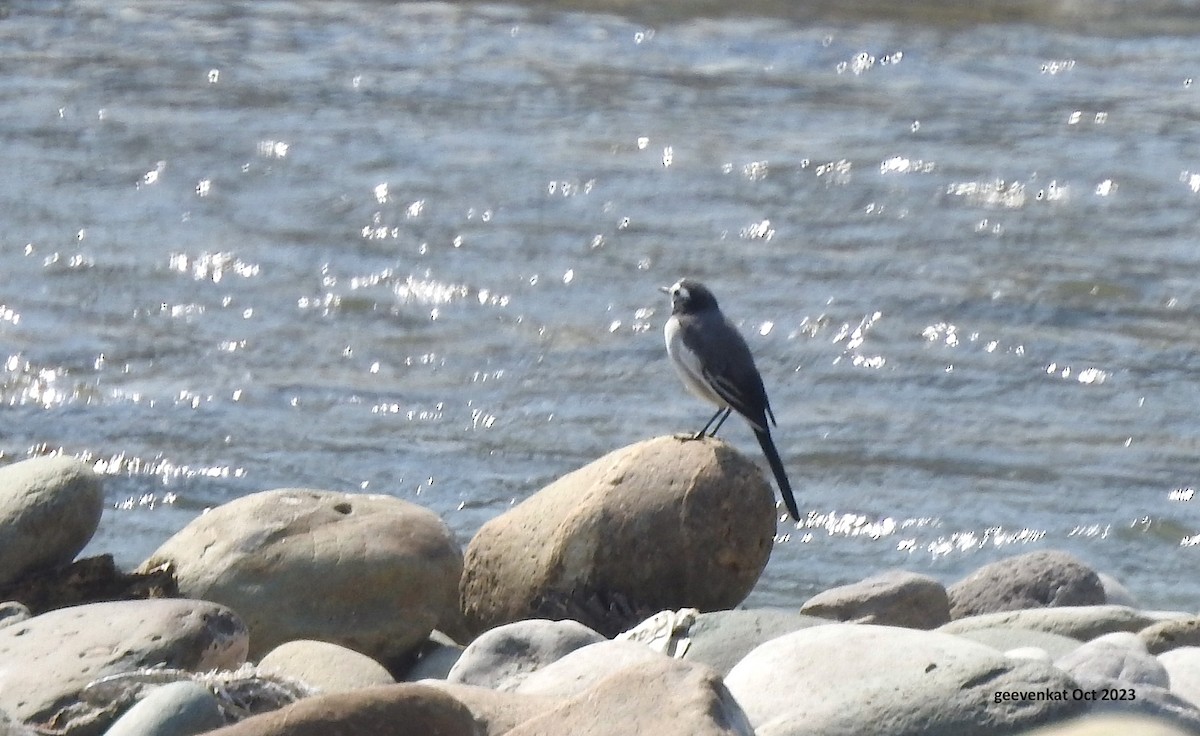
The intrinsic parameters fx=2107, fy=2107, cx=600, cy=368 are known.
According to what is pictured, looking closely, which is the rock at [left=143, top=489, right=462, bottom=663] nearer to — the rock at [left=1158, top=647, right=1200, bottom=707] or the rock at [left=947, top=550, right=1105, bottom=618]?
the rock at [left=947, top=550, right=1105, bottom=618]

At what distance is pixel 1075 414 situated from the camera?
10086 millimetres

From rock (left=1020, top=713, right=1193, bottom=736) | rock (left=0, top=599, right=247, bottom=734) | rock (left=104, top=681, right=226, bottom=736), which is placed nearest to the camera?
rock (left=1020, top=713, right=1193, bottom=736)

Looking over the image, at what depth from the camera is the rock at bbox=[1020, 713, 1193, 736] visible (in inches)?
148

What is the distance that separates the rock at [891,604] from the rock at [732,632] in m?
0.77

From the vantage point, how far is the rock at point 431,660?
632 centimetres

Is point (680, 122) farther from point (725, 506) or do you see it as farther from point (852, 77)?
point (725, 506)

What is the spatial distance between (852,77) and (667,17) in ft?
9.55

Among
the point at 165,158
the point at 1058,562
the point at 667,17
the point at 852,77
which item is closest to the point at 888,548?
the point at 1058,562

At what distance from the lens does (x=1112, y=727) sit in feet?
12.6

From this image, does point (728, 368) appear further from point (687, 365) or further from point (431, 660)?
point (431, 660)

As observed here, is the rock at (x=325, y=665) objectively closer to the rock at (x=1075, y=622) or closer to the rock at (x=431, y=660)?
the rock at (x=431, y=660)

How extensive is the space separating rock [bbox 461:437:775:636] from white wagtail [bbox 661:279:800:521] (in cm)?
51

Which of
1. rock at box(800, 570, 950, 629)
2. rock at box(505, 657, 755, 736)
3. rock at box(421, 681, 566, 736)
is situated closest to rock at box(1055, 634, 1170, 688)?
rock at box(505, 657, 755, 736)

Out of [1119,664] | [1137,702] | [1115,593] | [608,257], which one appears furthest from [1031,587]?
[608,257]
